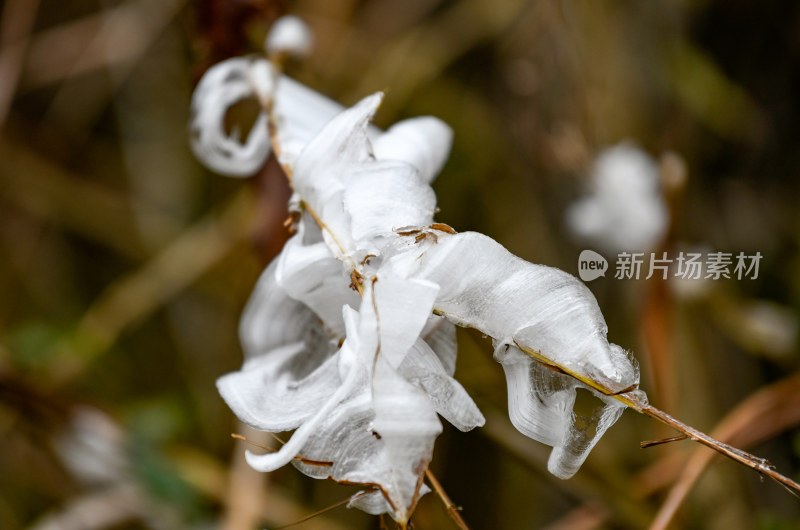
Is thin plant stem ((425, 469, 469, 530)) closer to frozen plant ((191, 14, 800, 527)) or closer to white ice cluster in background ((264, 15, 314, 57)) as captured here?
frozen plant ((191, 14, 800, 527))

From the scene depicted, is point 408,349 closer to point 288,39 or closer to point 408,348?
point 408,348

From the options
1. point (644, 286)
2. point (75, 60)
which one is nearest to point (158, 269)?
point (75, 60)

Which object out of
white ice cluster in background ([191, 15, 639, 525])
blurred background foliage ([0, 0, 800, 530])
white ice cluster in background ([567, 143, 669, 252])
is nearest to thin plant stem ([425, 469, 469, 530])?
white ice cluster in background ([191, 15, 639, 525])

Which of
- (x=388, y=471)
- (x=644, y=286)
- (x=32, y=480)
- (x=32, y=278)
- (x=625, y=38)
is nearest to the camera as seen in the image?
(x=388, y=471)

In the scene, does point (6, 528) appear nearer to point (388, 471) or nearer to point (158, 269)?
point (158, 269)

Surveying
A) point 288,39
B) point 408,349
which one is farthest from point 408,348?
point 288,39

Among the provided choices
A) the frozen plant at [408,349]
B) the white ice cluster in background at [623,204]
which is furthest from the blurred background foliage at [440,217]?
the frozen plant at [408,349]
